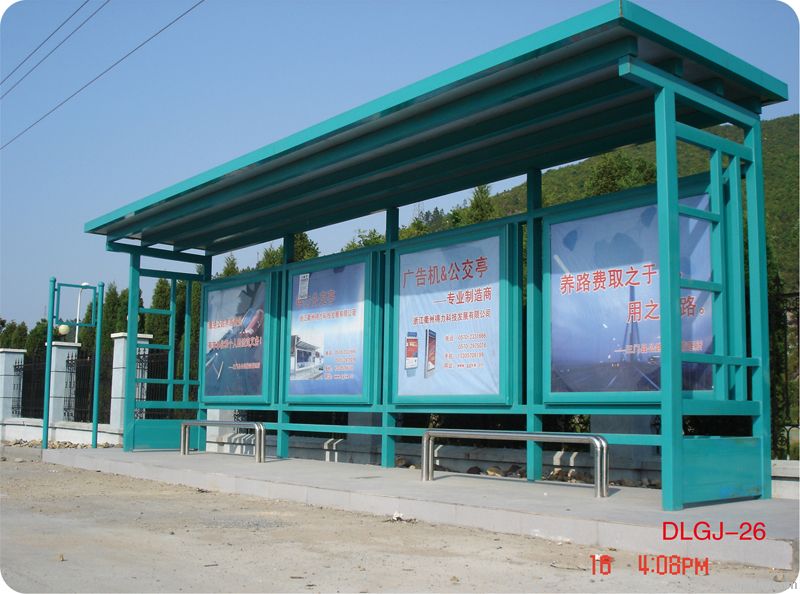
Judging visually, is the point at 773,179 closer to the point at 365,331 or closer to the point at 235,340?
the point at 235,340

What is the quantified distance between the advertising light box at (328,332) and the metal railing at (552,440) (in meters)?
2.42

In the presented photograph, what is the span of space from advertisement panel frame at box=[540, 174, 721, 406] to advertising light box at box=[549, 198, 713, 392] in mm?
51

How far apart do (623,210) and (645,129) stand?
39.2 inches

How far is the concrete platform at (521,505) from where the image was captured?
5586 mm

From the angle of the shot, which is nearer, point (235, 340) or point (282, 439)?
point (282, 439)

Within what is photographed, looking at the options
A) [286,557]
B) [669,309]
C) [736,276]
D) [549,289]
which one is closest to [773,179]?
[549,289]

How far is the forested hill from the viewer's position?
32.8 m

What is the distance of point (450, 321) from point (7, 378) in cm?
1736

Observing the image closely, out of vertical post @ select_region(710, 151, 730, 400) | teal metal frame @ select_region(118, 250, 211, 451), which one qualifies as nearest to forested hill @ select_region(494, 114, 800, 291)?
teal metal frame @ select_region(118, 250, 211, 451)

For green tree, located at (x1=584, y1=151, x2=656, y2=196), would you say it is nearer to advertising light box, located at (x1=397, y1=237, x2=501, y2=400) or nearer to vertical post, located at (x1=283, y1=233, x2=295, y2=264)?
advertising light box, located at (x1=397, y1=237, x2=501, y2=400)

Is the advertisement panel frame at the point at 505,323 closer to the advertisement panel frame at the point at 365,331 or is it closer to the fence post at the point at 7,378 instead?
the advertisement panel frame at the point at 365,331

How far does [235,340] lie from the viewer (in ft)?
46.1
